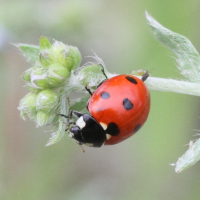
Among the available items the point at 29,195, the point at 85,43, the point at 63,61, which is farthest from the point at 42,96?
the point at 85,43

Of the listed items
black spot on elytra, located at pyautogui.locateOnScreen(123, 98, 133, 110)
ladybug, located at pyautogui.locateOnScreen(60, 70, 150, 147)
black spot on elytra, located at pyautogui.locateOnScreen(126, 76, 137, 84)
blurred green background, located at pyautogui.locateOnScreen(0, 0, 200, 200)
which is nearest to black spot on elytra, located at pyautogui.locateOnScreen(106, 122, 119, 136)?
ladybug, located at pyautogui.locateOnScreen(60, 70, 150, 147)

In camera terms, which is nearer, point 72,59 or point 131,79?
point 72,59

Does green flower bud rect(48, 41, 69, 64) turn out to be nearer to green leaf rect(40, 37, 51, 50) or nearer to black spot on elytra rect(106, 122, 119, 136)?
green leaf rect(40, 37, 51, 50)

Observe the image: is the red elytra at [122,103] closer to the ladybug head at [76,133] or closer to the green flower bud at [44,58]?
the ladybug head at [76,133]

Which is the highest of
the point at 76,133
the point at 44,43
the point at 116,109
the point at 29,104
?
the point at 44,43

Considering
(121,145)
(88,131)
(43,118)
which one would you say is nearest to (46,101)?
(43,118)

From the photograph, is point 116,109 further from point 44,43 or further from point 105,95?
point 44,43

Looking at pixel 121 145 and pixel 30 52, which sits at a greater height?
pixel 30 52
